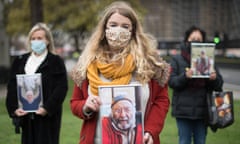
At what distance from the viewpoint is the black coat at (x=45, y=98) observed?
531 centimetres

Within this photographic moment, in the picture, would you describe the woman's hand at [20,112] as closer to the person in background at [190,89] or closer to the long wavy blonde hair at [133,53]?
the person in background at [190,89]

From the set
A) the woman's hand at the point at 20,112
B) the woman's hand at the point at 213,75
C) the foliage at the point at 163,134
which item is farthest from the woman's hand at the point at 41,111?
the foliage at the point at 163,134

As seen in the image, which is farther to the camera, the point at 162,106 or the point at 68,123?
the point at 68,123

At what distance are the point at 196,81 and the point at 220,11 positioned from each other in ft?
229

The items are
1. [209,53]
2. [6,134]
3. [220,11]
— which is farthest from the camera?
[220,11]

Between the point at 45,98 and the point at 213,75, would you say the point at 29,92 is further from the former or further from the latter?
the point at 213,75

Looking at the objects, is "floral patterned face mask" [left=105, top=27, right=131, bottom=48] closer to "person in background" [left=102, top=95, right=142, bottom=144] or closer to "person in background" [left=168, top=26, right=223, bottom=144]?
"person in background" [left=102, top=95, right=142, bottom=144]

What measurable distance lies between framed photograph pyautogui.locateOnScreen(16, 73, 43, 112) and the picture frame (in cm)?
181

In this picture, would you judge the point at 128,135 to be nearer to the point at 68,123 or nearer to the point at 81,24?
the point at 68,123

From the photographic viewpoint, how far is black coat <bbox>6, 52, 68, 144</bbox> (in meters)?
5.31

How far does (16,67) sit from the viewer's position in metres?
5.34

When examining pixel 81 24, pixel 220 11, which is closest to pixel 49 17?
pixel 81 24

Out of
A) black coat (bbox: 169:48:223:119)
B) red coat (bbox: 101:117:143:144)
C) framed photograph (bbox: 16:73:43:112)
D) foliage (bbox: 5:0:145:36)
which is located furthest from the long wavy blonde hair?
foliage (bbox: 5:0:145:36)

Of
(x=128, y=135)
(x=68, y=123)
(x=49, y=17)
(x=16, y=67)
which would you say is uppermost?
(x=49, y=17)
